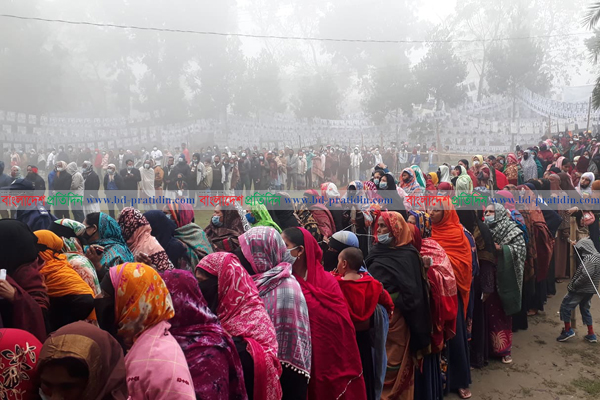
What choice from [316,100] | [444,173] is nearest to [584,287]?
[444,173]

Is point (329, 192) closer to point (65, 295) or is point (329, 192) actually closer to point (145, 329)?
point (65, 295)

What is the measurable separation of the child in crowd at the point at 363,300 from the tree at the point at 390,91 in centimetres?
2532

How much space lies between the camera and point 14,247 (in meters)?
2.10

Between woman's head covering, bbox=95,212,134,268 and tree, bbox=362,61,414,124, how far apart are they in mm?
25361

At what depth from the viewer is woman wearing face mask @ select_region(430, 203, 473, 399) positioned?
3.85 meters

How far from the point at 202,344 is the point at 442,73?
1055 inches

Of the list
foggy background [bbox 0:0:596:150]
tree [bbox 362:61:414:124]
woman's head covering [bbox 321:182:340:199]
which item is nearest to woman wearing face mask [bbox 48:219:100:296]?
woman's head covering [bbox 321:182:340:199]

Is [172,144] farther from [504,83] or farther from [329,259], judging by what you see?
[329,259]

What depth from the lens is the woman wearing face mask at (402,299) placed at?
3131 mm

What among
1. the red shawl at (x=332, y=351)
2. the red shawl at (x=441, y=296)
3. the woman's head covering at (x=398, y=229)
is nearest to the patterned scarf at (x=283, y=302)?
the red shawl at (x=332, y=351)

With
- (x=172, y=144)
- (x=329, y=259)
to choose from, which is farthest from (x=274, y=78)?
(x=329, y=259)

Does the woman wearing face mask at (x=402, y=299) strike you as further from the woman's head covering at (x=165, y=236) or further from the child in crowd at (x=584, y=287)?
the child in crowd at (x=584, y=287)

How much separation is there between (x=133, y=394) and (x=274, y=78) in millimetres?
29053

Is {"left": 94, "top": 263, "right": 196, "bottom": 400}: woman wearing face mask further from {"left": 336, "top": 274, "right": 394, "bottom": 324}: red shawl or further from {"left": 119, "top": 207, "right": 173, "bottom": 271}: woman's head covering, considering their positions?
{"left": 119, "top": 207, "right": 173, "bottom": 271}: woman's head covering
